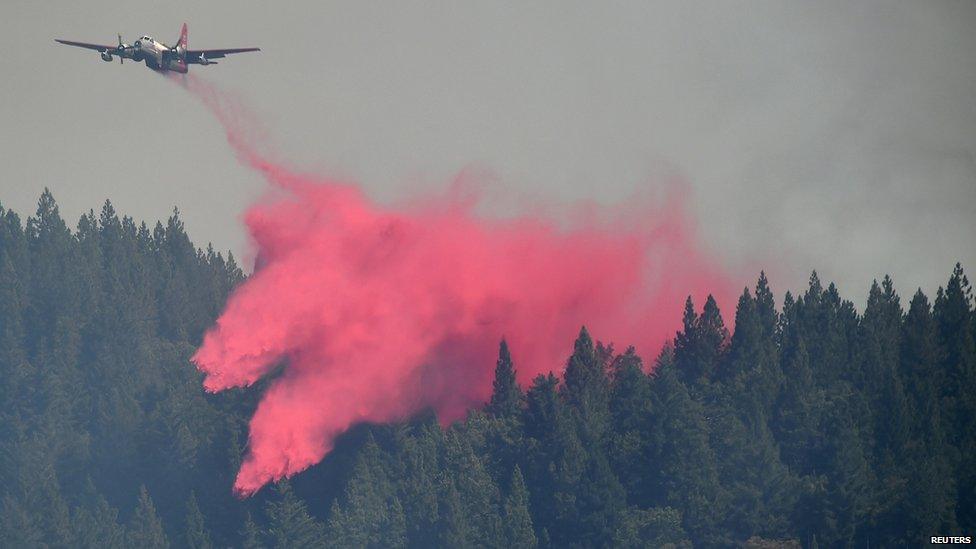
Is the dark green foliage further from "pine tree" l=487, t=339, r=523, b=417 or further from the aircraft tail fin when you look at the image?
the aircraft tail fin

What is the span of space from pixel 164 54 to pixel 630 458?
→ 34652mm

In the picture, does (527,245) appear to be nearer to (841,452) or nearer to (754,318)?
(754,318)

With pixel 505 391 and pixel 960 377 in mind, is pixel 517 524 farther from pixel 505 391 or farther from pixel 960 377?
pixel 960 377

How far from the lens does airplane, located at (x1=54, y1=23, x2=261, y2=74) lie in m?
97.2

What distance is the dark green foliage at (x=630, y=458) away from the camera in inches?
3984

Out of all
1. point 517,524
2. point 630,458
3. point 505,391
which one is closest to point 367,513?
point 517,524

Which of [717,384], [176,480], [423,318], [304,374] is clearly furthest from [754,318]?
[176,480]

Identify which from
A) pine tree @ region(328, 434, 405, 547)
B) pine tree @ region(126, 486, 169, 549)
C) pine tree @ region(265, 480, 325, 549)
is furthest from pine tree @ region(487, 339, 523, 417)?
pine tree @ region(126, 486, 169, 549)

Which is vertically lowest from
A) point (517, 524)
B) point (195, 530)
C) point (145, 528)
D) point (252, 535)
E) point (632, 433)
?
point (517, 524)

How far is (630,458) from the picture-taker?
107812 mm

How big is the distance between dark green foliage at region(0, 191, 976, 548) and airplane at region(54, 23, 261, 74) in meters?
20.6

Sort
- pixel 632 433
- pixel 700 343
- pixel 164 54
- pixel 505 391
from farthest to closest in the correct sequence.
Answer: pixel 700 343 → pixel 505 391 → pixel 632 433 → pixel 164 54

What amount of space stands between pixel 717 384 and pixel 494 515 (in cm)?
1718

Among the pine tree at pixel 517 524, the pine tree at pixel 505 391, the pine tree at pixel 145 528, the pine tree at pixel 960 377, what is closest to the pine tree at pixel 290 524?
the pine tree at pixel 145 528
